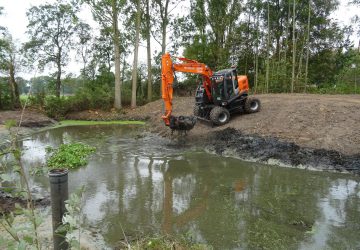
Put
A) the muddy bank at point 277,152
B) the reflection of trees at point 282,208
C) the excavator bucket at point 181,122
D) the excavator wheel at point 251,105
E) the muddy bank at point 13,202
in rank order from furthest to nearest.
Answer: the excavator wheel at point 251,105 → the excavator bucket at point 181,122 → the muddy bank at point 277,152 → the muddy bank at point 13,202 → the reflection of trees at point 282,208

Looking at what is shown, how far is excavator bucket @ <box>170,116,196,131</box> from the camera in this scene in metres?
12.4

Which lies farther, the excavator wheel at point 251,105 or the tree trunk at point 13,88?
the tree trunk at point 13,88

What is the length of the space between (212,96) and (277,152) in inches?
173

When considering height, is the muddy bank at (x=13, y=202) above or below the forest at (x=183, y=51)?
below

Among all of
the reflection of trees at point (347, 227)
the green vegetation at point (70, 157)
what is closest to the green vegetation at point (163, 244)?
the reflection of trees at point (347, 227)

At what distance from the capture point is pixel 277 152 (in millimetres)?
10570

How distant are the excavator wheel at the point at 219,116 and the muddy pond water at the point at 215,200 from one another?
7.38 feet

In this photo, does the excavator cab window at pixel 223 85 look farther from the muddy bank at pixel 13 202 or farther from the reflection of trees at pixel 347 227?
the muddy bank at pixel 13 202

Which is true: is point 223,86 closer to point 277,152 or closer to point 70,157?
point 277,152

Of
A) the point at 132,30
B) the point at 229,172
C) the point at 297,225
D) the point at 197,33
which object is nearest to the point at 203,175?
the point at 229,172

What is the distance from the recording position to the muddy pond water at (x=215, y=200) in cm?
559

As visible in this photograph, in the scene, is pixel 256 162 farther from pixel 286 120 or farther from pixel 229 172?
pixel 286 120

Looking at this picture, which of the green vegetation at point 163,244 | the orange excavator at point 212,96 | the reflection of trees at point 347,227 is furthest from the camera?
the orange excavator at point 212,96

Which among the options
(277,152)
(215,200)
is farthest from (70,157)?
(277,152)
